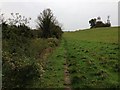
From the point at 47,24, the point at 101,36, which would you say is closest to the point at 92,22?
the point at 101,36

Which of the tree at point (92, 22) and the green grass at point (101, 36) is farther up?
the tree at point (92, 22)

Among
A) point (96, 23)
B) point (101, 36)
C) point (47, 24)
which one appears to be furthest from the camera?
point (96, 23)

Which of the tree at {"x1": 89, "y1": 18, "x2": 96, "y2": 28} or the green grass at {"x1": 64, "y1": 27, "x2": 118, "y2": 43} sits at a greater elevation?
the tree at {"x1": 89, "y1": 18, "x2": 96, "y2": 28}

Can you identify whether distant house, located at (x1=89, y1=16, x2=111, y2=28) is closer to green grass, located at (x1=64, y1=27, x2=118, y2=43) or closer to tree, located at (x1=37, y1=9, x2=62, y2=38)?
green grass, located at (x1=64, y1=27, x2=118, y2=43)

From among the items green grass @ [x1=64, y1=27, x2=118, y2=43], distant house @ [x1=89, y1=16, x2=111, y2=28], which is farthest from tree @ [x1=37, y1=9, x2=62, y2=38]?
distant house @ [x1=89, y1=16, x2=111, y2=28]

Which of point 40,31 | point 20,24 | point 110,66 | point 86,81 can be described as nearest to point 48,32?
point 40,31

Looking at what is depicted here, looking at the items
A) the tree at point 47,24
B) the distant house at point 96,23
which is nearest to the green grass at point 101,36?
the tree at point 47,24

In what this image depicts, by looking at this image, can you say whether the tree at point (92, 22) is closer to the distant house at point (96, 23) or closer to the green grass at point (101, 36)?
the distant house at point (96, 23)

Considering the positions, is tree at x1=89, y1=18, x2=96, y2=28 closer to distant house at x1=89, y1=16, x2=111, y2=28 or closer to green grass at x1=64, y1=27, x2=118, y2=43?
distant house at x1=89, y1=16, x2=111, y2=28

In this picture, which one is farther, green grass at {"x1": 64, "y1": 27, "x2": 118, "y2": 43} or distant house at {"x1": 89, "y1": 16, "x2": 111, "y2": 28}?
distant house at {"x1": 89, "y1": 16, "x2": 111, "y2": 28}

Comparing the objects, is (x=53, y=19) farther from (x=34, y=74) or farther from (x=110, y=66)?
(x=34, y=74)

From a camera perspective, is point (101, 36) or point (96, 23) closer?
point (101, 36)

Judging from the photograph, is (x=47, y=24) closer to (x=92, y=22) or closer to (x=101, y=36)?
(x=101, y=36)

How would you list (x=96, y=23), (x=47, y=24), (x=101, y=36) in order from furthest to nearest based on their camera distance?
(x=96, y=23) → (x=101, y=36) → (x=47, y=24)
